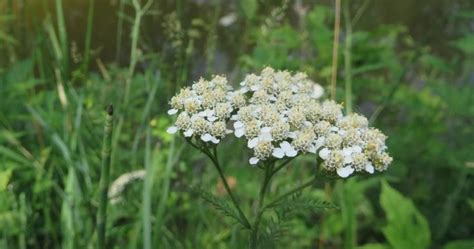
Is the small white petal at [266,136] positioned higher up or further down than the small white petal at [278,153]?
higher up

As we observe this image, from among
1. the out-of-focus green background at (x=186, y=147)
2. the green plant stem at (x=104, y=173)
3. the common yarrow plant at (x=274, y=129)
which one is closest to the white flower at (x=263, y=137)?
the common yarrow plant at (x=274, y=129)

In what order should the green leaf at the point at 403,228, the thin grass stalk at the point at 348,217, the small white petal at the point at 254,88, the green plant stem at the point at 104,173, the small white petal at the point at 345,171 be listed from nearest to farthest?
the green plant stem at the point at 104,173 < the small white petal at the point at 345,171 < the small white petal at the point at 254,88 < the thin grass stalk at the point at 348,217 < the green leaf at the point at 403,228

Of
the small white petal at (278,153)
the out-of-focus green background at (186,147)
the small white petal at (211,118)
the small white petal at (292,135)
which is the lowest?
the small white petal at (278,153)

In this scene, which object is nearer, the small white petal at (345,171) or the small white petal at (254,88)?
the small white petal at (345,171)

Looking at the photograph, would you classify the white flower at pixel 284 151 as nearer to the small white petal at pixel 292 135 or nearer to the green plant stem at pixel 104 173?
the small white petal at pixel 292 135

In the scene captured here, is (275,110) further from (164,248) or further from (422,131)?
(422,131)

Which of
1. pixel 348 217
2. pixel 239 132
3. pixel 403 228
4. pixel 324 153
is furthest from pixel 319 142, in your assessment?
pixel 403 228
